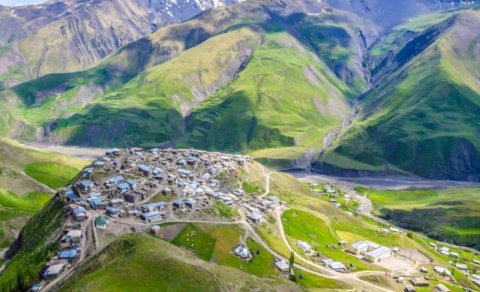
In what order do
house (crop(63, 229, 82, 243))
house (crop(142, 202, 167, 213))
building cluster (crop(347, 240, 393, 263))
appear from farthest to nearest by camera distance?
1. building cluster (crop(347, 240, 393, 263))
2. house (crop(142, 202, 167, 213))
3. house (crop(63, 229, 82, 243))

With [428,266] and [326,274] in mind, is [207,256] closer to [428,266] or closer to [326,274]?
[326,274]

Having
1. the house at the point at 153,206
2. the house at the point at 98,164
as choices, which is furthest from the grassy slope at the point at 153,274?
the house at the point at 98,164

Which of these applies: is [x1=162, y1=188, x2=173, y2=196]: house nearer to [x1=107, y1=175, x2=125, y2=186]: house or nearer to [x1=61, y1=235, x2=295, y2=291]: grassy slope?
[x1=107, y1=175, x2=125, y2=186]: house

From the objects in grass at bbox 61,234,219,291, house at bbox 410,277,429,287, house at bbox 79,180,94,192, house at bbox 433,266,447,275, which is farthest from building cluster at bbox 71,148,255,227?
house at bbox 433,266,447,275

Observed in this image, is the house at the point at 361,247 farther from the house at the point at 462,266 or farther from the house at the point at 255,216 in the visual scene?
the house at the point at 462,266

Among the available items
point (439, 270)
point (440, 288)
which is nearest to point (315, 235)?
point (440, 288)

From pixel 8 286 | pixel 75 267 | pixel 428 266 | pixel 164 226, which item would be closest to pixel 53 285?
pixel 75 267
